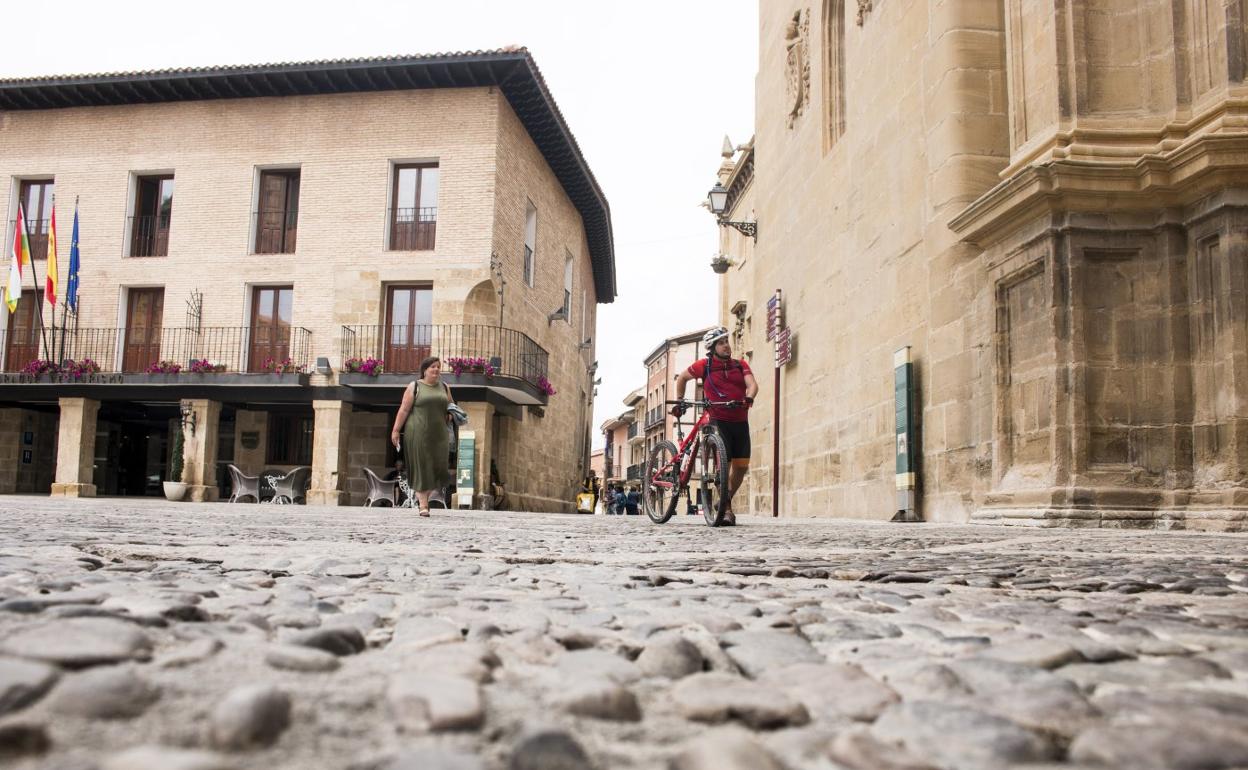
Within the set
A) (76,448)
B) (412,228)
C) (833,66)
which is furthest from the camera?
(412,228)

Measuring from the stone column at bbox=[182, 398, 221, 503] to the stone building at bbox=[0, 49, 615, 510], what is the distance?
45 mm

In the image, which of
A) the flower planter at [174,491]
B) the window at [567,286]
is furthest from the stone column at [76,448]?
the window at [567,286]

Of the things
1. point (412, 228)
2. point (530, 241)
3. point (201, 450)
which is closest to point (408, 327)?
point (412, 228)

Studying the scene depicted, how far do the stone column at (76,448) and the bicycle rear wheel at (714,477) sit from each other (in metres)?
18.6

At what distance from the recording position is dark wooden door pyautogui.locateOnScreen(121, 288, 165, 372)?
23484 mm

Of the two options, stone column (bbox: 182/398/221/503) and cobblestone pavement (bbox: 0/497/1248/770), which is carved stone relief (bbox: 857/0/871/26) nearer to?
cobblestone pavement (bbox: 0/497/1248/770)

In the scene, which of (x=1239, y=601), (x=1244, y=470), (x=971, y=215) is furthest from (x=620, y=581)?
(x=971, y=215)

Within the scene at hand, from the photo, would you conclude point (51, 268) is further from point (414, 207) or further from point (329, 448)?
point (414, 207)

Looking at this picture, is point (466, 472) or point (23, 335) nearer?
point (466, 472)

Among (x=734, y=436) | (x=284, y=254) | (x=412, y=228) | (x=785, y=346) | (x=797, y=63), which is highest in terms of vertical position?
(x=797, y=63)

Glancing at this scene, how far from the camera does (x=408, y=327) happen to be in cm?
2266

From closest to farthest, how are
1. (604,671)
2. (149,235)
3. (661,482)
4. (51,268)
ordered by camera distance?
(604,671)
(661,482)
(51,268)
(149,235)

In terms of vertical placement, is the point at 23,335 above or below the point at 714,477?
above

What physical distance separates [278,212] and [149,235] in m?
3.35
